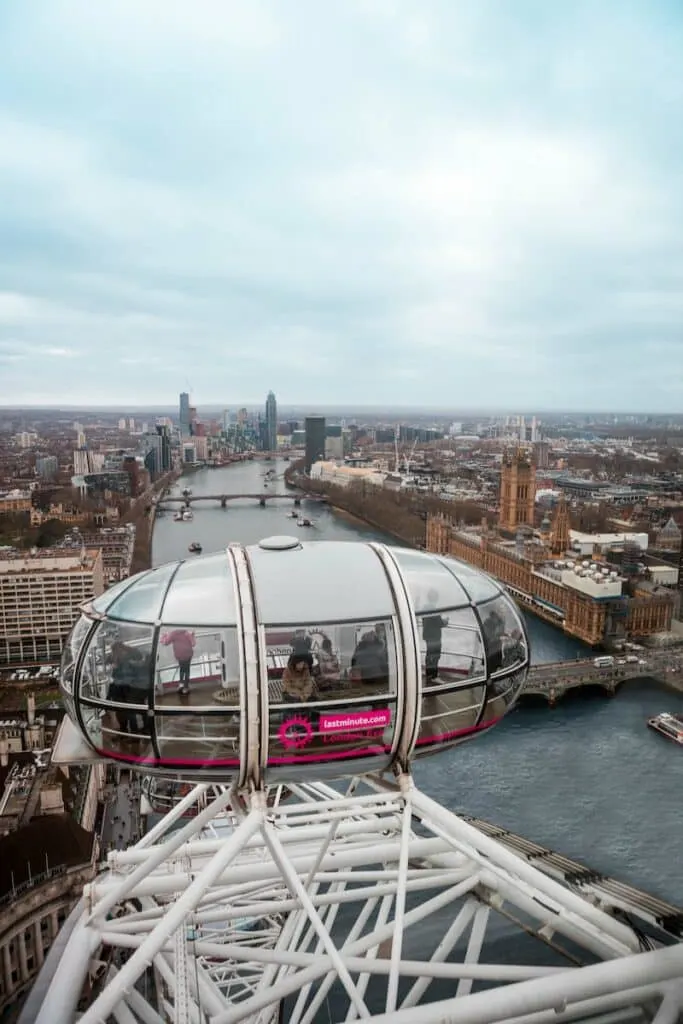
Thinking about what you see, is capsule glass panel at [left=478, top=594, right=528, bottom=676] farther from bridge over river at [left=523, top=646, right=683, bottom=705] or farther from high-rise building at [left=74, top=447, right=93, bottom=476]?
high-rise building at [left=74, top=447, right=93, bottom=476]

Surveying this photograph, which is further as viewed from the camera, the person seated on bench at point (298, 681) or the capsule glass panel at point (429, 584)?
the capsule glass panel at point (429, 584)

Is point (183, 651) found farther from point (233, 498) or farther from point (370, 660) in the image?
point (233, 498)

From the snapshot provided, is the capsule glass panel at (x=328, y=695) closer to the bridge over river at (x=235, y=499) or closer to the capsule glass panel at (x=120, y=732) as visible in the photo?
the capsule glass panel at (x=120, y=732)

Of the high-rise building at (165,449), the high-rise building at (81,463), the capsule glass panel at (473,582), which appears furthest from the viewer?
the high-rise building at (165,449)

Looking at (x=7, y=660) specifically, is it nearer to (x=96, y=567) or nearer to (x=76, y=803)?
(x=96, y=567)

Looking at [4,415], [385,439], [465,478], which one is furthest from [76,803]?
[385,439]

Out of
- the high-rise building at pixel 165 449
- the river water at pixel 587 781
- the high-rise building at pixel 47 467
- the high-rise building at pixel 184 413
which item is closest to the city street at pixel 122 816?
the river water at pixel 587 781

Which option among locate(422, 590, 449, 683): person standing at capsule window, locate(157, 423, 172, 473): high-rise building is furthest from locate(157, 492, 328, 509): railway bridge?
locate(422, 590, 449, 683): person standing at capsule window
